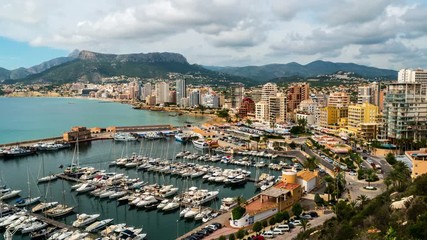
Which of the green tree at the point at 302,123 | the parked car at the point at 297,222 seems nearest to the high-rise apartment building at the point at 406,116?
the green tree at the point at 302,123

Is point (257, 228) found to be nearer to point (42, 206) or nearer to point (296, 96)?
point (42, 206)

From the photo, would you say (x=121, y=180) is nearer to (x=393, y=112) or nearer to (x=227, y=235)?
(x=227, y=235)

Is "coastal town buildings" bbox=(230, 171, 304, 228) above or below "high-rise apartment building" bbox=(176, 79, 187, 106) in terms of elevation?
below

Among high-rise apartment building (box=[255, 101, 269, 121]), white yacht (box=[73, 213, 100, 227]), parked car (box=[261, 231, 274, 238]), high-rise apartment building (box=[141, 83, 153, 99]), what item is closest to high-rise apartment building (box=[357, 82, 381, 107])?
high-rise apartment building (box=[255, 101, 269, 121])

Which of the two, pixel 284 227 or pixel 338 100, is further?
pixel 338 100

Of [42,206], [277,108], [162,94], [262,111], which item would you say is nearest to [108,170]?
[42,206]

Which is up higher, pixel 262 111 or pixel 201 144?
pixel 262 111

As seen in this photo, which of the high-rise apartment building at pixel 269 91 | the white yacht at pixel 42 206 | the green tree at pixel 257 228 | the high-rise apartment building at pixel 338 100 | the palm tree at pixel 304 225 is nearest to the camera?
the palm tree at pixel 304 225

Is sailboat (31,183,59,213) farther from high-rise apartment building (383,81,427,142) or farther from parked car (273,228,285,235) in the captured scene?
high-rise apartment building (383,81,427,142)

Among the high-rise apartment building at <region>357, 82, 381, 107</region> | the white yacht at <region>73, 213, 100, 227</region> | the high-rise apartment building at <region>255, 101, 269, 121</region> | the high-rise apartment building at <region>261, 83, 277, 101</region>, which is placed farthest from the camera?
the high-rise apartment building at <region>261, 83, 277, 101</region>

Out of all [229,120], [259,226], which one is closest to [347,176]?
[259,226]

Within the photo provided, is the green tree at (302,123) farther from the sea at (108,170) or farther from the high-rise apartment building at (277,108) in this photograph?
the sea at (108,170)

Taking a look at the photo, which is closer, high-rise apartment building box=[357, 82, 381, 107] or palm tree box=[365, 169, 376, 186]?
palm tree box=[365, 169, 376, 186]
